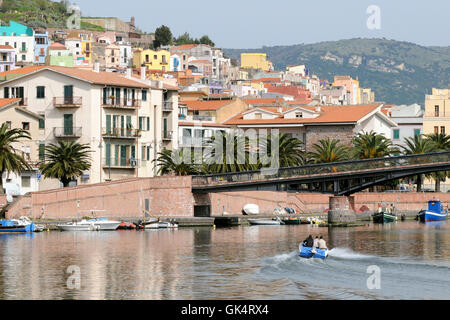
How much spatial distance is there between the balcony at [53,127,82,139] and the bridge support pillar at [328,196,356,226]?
2985 cm

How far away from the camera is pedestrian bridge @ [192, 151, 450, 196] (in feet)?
364

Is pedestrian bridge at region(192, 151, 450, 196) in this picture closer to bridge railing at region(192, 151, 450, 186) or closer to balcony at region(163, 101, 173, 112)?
bridge railing at region(192, 151, 450, 186)

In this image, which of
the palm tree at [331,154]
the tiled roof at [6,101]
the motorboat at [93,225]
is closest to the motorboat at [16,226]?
the motorboat at [93,225]

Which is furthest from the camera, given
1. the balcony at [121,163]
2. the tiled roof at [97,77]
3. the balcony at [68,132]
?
the tiled roof at [97,77]

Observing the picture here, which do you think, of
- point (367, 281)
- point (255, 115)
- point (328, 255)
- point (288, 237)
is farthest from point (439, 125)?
point (367, 281)

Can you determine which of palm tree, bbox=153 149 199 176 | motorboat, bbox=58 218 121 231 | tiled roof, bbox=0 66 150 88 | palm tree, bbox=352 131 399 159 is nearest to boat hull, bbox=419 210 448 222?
palm tree, bbox=352 131 399 159

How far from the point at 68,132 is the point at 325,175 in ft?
99.8

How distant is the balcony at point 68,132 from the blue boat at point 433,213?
151 ft

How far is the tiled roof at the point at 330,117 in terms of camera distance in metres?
151

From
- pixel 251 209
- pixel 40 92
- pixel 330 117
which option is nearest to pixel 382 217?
pixel 251 209

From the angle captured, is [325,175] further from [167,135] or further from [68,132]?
[68,132]

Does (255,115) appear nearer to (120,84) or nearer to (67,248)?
(120,84)

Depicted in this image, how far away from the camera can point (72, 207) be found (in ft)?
345

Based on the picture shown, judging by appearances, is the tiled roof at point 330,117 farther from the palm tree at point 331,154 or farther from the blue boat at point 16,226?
the blue boat at point 16,226
